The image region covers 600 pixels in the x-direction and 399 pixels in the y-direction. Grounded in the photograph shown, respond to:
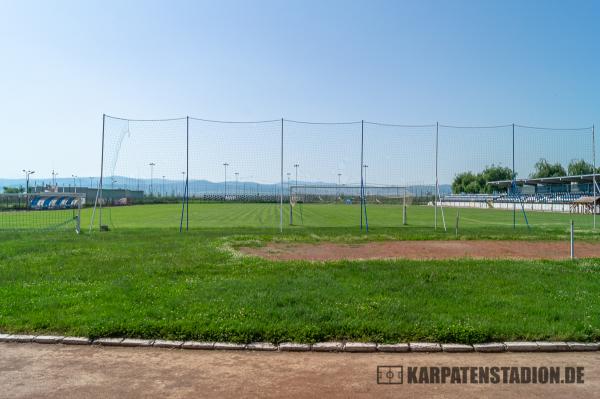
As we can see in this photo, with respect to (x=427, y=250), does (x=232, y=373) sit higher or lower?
lower

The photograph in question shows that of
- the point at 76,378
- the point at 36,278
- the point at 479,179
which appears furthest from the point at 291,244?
the point at 479,179

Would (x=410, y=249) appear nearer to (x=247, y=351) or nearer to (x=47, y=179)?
(x=247, y=351)

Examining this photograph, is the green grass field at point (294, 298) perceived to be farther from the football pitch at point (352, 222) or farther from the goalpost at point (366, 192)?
the goalpost at point (366, 192)

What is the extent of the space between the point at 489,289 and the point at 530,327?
2.23m

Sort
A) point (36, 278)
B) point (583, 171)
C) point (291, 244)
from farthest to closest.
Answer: point (583, 171) < point (291, 244) < point (36, 278)

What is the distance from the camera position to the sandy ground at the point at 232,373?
4.77 m

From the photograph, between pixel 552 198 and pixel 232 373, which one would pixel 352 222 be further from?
pixel 552 198

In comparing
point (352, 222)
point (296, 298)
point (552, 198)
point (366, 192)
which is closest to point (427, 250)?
point (296, 298)

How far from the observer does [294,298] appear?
790cm

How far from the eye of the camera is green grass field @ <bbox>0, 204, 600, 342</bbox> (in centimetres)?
646

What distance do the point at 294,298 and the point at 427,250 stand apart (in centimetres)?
838

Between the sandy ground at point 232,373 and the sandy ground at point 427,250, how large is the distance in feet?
23.5

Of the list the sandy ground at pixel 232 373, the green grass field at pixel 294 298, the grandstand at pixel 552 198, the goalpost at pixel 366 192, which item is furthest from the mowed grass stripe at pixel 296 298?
the grandstand at pixel 552 198

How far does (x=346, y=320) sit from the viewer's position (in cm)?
672
